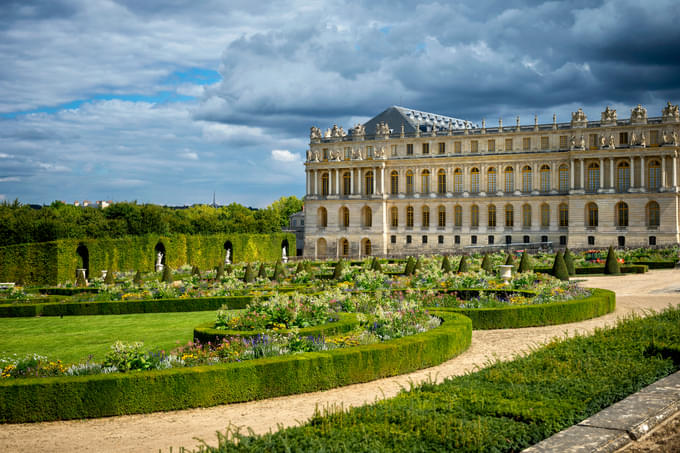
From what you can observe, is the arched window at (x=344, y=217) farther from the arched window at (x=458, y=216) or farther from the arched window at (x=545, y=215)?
the arched window at (x=545, y=215)

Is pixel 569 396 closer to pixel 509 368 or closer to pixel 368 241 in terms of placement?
pixel 509 368

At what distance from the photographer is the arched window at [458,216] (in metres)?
67.9

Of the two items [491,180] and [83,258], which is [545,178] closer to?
[491,180]

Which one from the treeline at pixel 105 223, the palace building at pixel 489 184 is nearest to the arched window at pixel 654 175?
the palace building at pixel 489 184

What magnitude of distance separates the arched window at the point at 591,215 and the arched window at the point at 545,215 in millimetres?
3853

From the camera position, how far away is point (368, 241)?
71188mm

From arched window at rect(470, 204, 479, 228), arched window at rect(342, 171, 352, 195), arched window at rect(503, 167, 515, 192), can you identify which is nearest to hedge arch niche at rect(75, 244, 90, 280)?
arched window at rect(342, 171, 352, 195)

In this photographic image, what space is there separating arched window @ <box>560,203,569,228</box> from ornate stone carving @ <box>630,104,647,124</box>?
9806mm

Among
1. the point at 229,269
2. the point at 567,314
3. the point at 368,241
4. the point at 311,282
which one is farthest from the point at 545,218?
the point at 567,314

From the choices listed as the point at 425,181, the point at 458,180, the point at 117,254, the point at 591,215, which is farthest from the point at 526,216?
the point at 117,254

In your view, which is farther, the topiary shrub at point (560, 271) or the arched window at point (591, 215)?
the arched window at point (591, 215)

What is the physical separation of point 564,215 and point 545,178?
160 inches

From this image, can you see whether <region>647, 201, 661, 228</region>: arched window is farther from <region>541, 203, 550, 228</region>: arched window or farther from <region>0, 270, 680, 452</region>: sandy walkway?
<region>0, 270, 680, 452</region>: sandy walkway

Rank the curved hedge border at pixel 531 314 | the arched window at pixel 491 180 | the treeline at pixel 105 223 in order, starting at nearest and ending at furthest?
the curved hedge border at pixel 531 314
the treeline at pixel 105 223
the arched window at pixel 491 180
